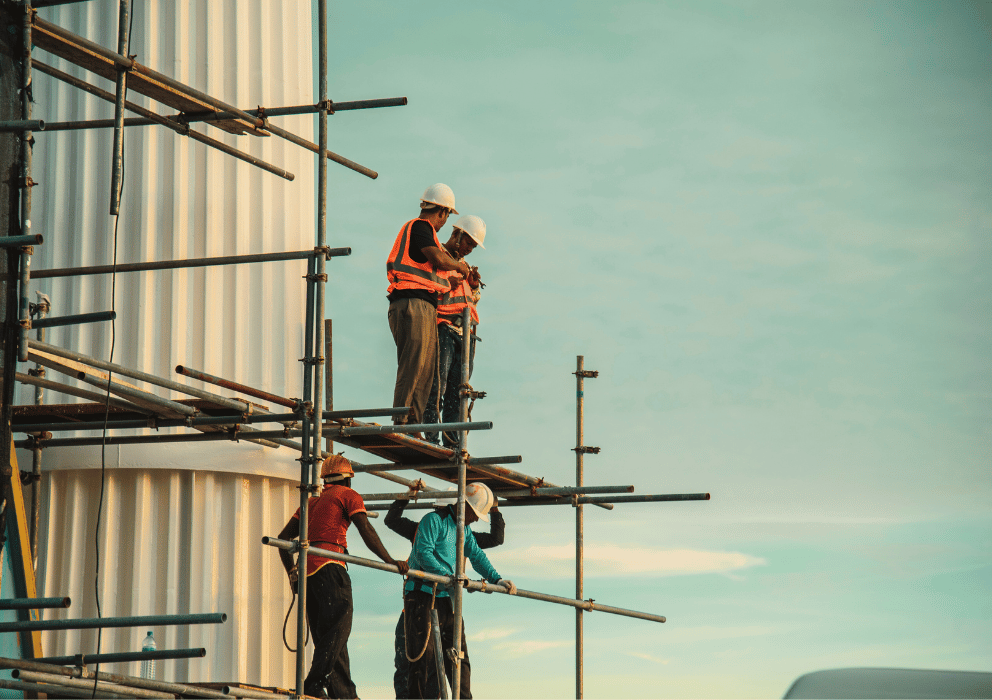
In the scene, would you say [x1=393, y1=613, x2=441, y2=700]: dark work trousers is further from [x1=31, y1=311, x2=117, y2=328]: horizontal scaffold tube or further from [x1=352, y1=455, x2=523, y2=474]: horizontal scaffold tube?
[x1=31, y1=311, x2=117, y2=328]: horizontal scaffold tube

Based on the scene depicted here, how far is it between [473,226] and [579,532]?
3783mm

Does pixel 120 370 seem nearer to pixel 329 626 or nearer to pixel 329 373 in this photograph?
pixel 329 626

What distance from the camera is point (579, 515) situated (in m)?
14.7

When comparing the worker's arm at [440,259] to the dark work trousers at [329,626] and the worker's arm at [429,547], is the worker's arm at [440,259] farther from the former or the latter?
the dark work trousers at [329,626]

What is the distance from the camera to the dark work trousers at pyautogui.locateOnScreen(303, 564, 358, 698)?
10461 millimetres

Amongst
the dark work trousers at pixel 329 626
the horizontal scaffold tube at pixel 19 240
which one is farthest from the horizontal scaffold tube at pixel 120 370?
the dark work trousers at pixel 329 626

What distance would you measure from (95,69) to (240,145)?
3680 millimetres

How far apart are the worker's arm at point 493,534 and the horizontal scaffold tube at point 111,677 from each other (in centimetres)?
404

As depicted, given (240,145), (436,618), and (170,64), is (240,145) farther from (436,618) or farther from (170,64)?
(436,618)

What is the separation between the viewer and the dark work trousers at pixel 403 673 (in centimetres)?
1166

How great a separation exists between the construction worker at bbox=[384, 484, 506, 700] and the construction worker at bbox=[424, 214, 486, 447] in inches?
33.8

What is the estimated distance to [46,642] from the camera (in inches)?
493

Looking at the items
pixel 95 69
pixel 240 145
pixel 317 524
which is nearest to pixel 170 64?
pixel 240 145

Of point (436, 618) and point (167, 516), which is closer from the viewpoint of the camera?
point (436, 618)
